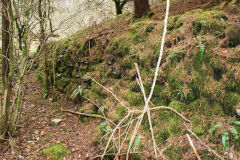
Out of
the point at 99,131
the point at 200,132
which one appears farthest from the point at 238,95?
the point at 99,131

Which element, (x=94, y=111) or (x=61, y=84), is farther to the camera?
(x=61, y=84)

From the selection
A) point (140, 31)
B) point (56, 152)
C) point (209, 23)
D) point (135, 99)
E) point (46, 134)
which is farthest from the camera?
point (140, 31)

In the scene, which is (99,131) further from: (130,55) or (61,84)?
(61,84)

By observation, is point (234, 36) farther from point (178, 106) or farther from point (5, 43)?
point (5, 43)

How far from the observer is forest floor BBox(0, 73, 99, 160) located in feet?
11.5

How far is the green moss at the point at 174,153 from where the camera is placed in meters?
2.80

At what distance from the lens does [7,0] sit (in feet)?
11.6

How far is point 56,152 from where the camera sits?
139 inches

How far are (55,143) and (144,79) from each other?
2459mm

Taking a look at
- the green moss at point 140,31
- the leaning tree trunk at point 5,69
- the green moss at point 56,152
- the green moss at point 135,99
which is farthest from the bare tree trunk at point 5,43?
the green moss at point 140,31

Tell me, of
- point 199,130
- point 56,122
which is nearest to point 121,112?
point 199,130

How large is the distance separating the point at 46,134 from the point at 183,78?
339 cm

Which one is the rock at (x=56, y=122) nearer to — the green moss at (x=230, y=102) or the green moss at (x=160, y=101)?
the green moss at (x=160, y=101)

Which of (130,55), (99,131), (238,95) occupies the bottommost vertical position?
(99,131)
